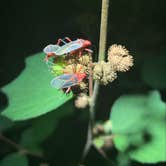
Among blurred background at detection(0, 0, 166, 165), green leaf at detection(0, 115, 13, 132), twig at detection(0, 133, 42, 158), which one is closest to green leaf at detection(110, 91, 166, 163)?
blurred background at detection(0, 0, 166, 165)

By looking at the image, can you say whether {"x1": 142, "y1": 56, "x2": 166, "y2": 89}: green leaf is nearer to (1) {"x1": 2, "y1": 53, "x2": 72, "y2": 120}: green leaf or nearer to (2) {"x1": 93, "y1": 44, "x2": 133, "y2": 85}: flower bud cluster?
(1) {"x1": 2, "y1": 53, "x2": 72, "y2": 120}: green leaf

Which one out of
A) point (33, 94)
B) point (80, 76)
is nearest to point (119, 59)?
point (80, 76)

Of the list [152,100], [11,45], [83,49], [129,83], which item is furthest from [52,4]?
[83,49]

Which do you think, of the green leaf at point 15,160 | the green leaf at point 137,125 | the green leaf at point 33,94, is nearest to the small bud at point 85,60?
the green leaf at point 33,94

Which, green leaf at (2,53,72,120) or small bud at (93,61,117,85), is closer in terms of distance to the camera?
small bud at (93,61,117,85)

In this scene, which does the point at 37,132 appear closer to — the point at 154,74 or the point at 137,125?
the point at 137,125

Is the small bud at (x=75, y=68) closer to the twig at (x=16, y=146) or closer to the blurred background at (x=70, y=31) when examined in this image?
the twig at (x=16, y=146)
